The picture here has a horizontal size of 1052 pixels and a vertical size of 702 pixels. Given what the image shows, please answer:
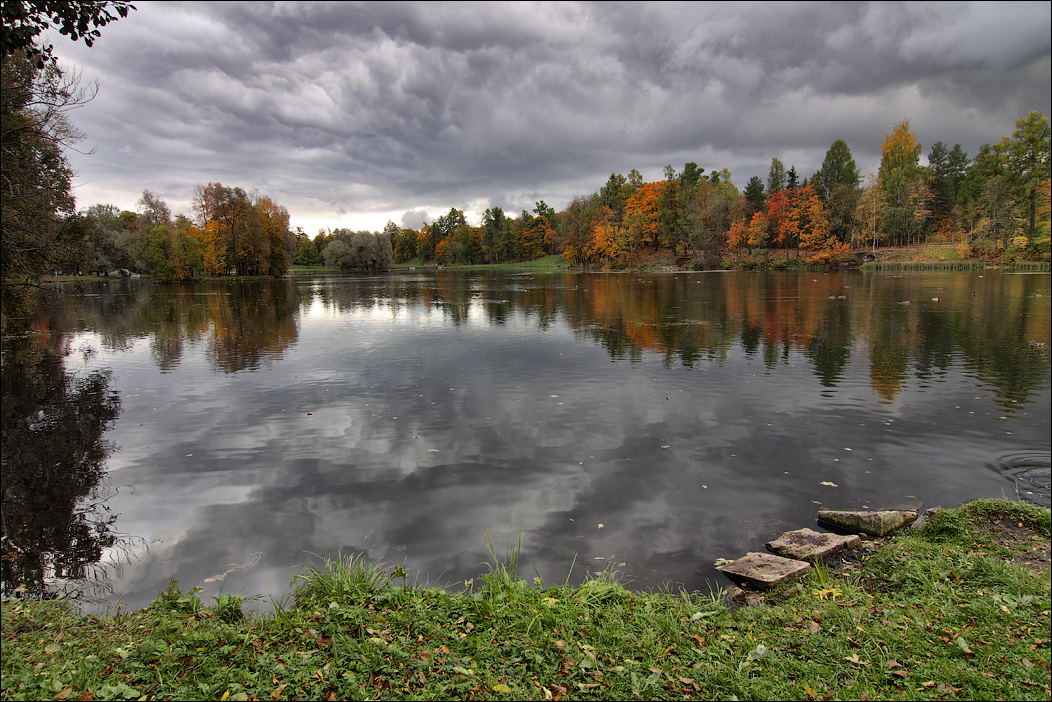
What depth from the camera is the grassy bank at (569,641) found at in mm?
4066

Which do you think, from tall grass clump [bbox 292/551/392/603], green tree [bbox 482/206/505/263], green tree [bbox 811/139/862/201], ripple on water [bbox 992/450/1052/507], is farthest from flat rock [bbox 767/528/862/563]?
green tree [bbox 482/206/505/263]

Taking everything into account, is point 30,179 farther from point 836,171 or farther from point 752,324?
point 836,171

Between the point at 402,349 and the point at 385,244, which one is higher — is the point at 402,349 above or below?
below

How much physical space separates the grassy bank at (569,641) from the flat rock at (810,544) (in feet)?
1.25

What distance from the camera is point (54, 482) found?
30.4 ft

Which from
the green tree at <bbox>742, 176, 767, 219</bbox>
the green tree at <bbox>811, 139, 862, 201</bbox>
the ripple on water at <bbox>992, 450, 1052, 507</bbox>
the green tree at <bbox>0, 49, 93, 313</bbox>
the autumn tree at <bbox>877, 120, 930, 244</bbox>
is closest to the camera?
the ripple on water at <bbox>992, 450, 1052, 507</bbox>

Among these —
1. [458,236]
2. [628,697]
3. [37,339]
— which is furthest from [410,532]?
[458,236]

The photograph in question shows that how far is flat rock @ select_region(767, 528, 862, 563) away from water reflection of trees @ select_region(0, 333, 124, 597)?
27.5ft

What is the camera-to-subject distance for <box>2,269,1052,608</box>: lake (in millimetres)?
7086

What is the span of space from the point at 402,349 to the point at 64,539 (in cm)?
1434

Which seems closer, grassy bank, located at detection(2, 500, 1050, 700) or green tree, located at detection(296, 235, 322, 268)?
grassy bank, located at detection(2, 500, 1050, 700)

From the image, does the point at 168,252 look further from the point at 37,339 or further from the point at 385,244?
the point at 37,339

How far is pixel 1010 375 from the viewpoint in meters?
14.9

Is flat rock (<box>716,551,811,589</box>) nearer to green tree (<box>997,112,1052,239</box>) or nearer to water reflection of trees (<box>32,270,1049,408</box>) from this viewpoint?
water reflection of trees (<box>32,270,1049,408</box>)
